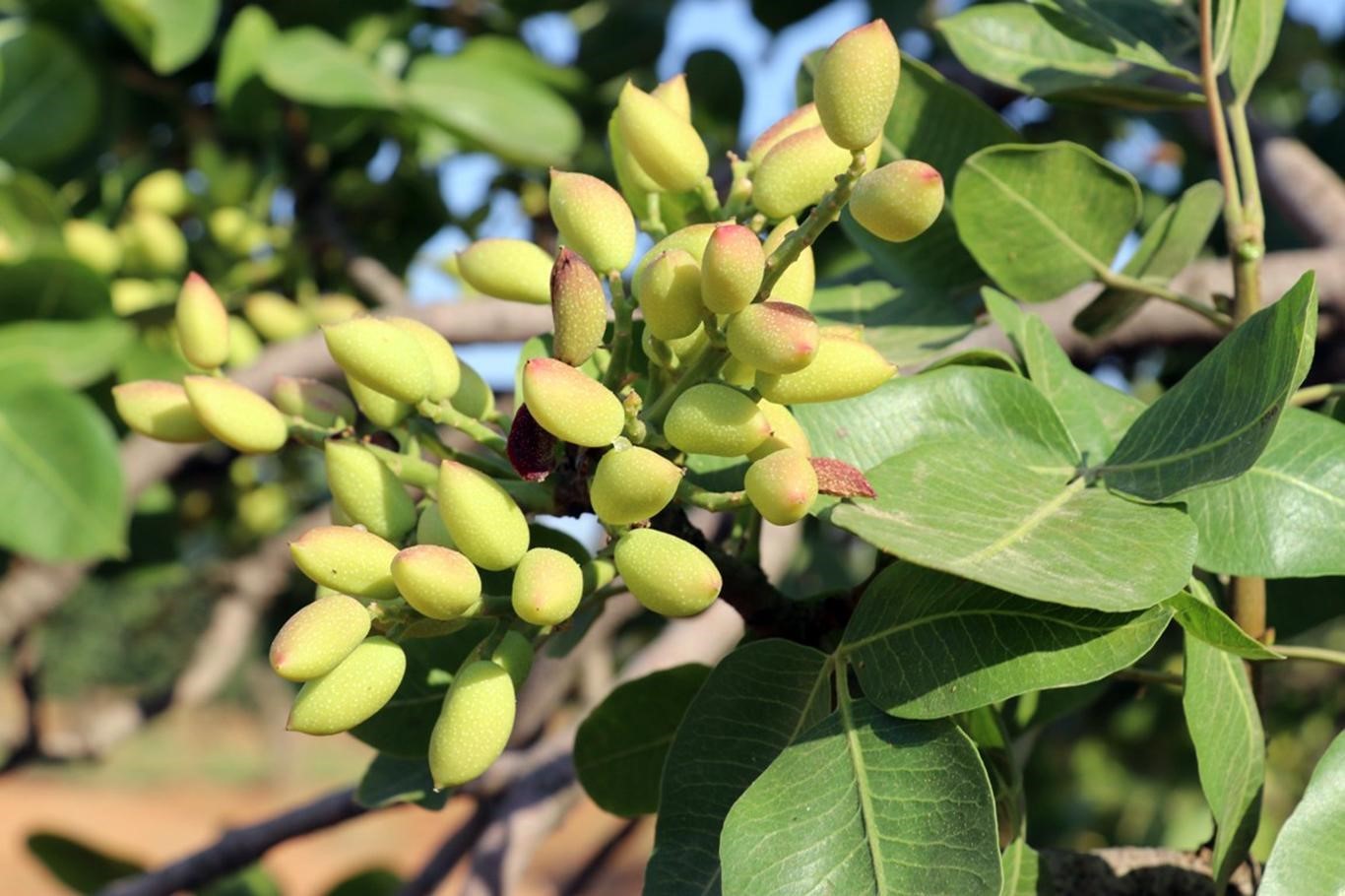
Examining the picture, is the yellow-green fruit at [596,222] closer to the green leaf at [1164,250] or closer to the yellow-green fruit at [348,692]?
the yellow-green fruit at [348,692]

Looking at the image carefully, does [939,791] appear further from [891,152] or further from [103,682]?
[103,682]

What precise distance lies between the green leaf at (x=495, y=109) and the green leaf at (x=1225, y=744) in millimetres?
966

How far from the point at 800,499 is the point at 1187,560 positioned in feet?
0.39

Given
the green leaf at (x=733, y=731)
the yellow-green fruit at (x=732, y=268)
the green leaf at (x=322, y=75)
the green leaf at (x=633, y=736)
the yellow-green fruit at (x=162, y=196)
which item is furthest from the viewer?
the yellow-green fruit at (x=162, y=196)

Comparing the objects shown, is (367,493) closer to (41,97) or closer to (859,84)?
(859,84)

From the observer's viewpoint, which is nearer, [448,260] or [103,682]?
[448,260]

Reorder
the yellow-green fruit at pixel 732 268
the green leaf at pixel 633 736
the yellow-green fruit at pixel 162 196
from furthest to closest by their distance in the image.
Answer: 1. the yellow-green fruit at pixel 162 196
2. the green leaf at pixel 633 736
3. the yellow-green fruit at pixel 732 268

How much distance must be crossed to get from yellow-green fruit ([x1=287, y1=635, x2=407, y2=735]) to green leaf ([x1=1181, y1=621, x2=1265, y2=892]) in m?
0.25

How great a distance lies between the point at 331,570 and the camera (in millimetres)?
409

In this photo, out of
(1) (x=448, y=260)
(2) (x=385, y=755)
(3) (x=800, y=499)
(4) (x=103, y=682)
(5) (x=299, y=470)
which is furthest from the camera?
(4) (x=103, y=682)

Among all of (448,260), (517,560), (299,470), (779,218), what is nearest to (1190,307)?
(779,218)

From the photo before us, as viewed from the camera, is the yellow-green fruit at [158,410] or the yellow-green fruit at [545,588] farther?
the yellow-green fruit at [158,410]

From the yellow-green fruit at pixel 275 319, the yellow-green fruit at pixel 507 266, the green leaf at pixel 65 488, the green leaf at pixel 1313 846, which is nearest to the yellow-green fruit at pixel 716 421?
the yellow-green fruit at pixel 507 266

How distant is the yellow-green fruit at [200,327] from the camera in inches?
20.1
